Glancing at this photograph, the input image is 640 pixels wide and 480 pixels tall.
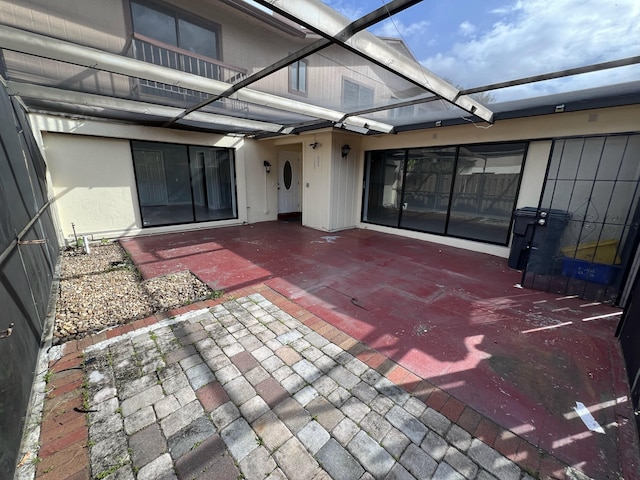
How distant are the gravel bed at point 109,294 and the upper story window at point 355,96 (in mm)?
3187

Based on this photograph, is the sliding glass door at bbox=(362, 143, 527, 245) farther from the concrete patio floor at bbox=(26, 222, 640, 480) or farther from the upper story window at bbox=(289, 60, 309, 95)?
the upper story window at bbox=(289, 60, 309, 95)

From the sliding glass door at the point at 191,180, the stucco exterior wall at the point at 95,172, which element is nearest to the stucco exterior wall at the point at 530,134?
the sliding glass door at the point at 191,180

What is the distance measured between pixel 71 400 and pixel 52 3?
2793 mm

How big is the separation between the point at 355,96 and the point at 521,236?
3498 mm

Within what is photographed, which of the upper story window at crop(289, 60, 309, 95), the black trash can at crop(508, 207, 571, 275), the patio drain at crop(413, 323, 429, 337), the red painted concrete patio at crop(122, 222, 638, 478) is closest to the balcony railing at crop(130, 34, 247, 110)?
the upper story window at crop(289, 60, 309, 95)

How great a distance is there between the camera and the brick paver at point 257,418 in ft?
4.43

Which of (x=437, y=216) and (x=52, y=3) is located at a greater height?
(x=52, y=3)

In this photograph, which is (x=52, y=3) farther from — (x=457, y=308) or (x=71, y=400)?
(x=457, y=308)

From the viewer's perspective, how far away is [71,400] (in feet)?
5.59

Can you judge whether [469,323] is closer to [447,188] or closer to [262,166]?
[447,188]

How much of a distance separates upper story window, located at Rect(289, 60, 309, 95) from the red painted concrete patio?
8.52ft

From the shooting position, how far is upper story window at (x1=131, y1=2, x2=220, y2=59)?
222 centimetres

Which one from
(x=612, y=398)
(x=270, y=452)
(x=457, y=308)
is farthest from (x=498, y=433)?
(x=457, y=308)

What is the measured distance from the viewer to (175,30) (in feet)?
8.17
